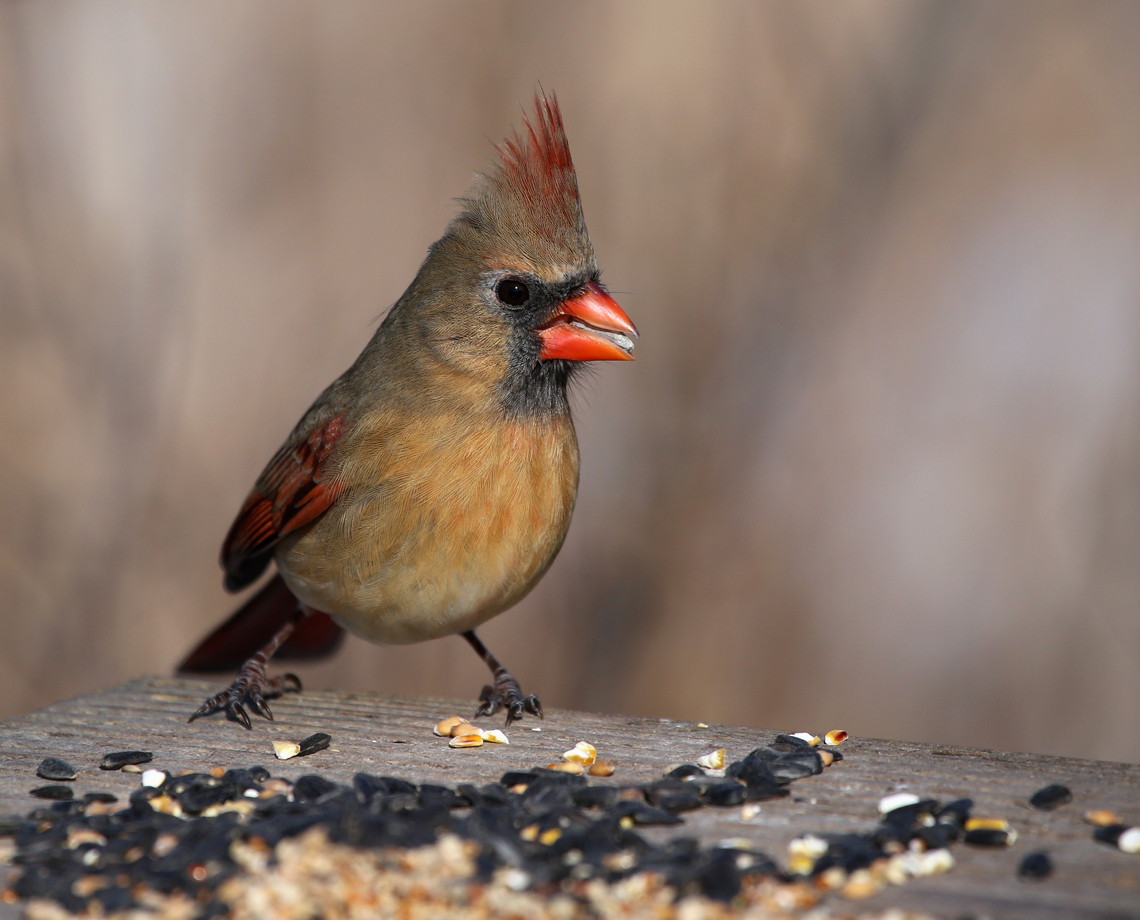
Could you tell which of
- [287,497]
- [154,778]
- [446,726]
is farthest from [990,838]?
[287,497]

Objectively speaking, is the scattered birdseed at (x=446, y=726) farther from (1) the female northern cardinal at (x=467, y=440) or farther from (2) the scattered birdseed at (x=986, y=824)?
(2) the scattered birdseed at (x=986, y=824)

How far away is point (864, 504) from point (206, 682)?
2.87 metres

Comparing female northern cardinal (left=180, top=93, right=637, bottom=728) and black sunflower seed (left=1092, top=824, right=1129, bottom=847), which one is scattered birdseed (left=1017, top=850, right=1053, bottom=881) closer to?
black sunflower seed (left=1092, top=824, right=1129, bottom=847)

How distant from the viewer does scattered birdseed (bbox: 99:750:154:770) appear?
2.44 m

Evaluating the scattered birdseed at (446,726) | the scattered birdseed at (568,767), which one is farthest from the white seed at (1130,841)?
the scattered birdseed at (446,726)

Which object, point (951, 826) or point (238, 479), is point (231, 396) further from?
point (951, 826)

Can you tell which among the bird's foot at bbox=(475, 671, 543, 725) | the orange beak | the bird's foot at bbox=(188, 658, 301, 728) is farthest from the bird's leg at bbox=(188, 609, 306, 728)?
the orange beak

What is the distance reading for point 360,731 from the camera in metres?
2.69

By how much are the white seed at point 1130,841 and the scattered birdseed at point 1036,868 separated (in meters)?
0.14

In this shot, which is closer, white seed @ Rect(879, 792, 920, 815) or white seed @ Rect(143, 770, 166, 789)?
white seed @ Rect(879, 792, 920, 815)

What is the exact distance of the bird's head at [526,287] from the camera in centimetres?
303

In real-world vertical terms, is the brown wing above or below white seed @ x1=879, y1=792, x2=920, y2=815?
above

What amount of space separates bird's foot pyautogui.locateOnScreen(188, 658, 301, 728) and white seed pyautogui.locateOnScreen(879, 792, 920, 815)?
1.40 meters

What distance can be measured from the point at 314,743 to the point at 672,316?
2.86 m
